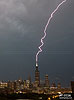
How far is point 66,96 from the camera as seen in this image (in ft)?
118

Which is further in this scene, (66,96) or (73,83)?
(73,83)

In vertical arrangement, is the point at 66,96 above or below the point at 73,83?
below

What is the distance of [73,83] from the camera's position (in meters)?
55.4

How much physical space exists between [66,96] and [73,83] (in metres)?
20.1
